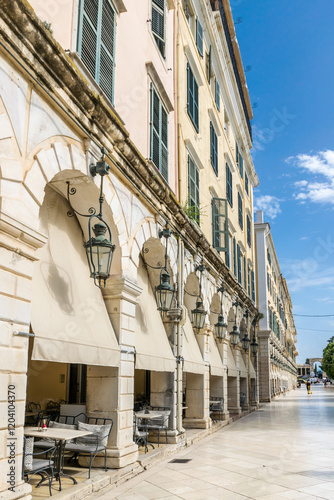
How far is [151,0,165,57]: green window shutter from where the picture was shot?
12.9 meters

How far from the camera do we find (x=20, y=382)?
5852 mm

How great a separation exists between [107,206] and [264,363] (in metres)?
30.9

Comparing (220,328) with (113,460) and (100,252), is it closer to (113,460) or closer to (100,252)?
(113,460)

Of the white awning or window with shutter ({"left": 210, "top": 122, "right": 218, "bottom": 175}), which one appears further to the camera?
window with shutter ({"left": 210, "top": 122, "right": 218, "bottom": 175})

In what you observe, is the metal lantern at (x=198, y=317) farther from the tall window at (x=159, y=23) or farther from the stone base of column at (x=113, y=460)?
the tall window at (x=159, y=23)

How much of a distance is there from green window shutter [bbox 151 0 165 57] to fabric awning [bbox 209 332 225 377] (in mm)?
9004

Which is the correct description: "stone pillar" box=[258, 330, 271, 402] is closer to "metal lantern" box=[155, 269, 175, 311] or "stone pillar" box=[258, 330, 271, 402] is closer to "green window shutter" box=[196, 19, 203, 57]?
"green window shutter" box=[196, 19, 203, 57]

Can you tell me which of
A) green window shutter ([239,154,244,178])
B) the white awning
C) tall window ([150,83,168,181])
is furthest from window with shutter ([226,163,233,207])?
tall window ([150,83,168,181])

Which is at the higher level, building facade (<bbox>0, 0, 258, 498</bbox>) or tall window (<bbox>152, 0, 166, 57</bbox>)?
tall window (<bbox>152, 0, 166, 57</bbox>)

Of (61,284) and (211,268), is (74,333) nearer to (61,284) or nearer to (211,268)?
(61,284)

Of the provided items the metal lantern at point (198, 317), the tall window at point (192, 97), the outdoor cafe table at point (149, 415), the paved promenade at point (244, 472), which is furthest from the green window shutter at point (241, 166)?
the outdoor cafe table at point (149, 415)

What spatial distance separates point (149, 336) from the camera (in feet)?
36.6

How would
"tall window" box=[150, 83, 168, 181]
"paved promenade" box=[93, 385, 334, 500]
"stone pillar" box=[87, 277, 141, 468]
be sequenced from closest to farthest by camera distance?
"paved promenade" box=[93, 385, 334, 500], "stone pillar" box=[87, 277, 141, 468], "tall window" box=[150, 83, 168, 181]

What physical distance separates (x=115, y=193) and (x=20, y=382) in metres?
4.46
